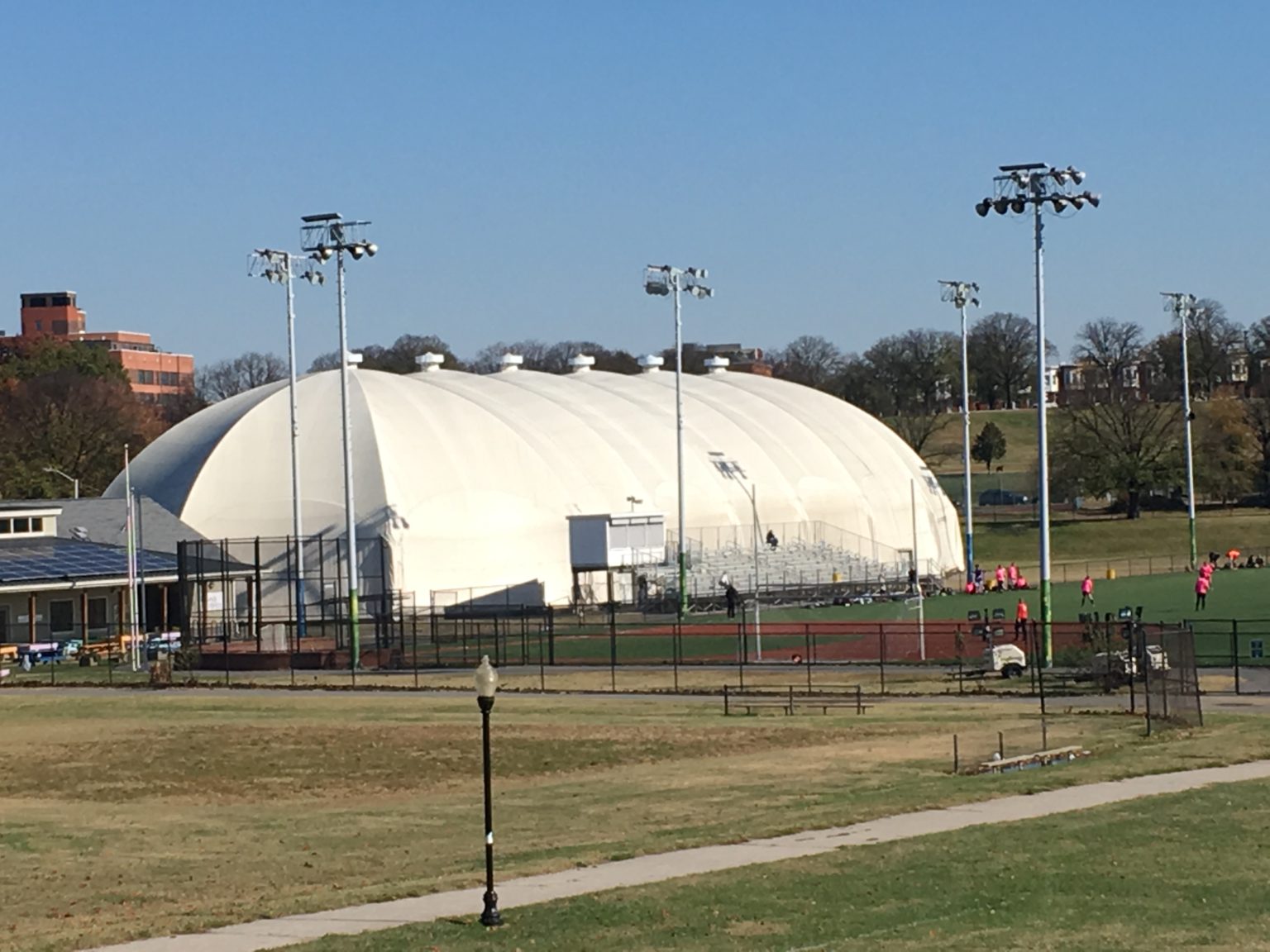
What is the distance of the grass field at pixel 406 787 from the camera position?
23.7m

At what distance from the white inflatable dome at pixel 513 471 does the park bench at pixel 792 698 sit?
123 feet

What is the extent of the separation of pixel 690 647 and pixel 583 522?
22928 millimetres

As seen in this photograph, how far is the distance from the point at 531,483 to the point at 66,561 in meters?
23.9

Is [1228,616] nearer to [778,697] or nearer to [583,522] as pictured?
[778,697]

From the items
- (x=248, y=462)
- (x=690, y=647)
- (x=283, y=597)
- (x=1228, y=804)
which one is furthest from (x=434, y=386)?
(x=1228, y=804)

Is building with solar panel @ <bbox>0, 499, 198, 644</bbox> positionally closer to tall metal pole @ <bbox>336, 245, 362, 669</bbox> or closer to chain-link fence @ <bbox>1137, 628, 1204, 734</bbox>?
tall metal pole @ <bbox>336, 245, 362, 669</bbox>

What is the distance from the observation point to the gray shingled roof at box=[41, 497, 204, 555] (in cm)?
8425

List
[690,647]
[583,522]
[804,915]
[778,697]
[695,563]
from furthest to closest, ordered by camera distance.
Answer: [695,563], [583,522], [690,647], [778,697], [804,915]

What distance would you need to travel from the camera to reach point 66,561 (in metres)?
76.5

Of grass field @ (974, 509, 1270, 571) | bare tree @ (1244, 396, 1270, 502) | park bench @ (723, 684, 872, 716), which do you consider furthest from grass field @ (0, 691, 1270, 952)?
bare tree @ (1244, 396, 1270, 502)

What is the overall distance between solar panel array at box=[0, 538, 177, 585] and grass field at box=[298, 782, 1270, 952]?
56.1 metres

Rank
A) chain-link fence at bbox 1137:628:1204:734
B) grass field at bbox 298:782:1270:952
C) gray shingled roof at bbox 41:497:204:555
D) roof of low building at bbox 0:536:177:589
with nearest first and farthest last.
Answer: grass field at bbox 298:782:1270:952 → chain-link fence at bbox 1137:628:1204:734 → roof of low building at bbox 0:536:177:589 → gray shingled roof at bbox 41:497:204:555

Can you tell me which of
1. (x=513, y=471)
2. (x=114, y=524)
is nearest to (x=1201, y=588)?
(x=513, y=471)

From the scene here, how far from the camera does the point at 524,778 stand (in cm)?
3516
